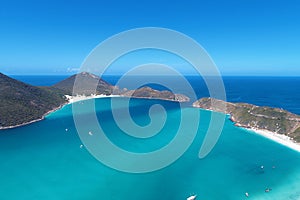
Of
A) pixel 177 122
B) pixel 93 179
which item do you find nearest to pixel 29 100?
pixel 177 122

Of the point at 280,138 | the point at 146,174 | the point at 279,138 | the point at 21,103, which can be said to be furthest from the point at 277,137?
the point at 21,103

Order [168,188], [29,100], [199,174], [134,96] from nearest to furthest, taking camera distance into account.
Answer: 1. [168,188]
2. [199,174]
3. [29,100]
4. [134,96]

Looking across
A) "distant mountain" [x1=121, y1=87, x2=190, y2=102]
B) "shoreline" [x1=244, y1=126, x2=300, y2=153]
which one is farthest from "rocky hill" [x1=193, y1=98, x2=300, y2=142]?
"distant mountain" [x1=121, y1=87, x2=190, y2=102]

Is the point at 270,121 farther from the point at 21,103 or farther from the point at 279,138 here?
the point at 21,103

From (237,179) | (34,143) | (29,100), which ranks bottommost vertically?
(237,179)

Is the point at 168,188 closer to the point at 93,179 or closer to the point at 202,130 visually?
the point at 93,179

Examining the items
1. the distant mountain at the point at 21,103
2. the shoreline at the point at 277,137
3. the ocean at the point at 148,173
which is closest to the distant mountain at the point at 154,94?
the distant mountain at the point at 21,103
